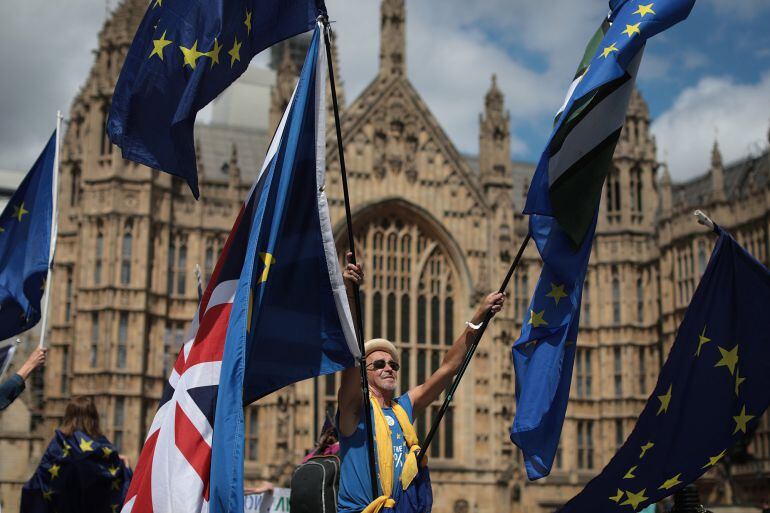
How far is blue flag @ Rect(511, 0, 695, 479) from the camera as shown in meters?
7.26

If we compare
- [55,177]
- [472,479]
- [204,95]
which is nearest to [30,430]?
[472,479]

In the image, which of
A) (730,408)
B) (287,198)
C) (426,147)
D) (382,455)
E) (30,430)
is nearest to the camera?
(382,455)

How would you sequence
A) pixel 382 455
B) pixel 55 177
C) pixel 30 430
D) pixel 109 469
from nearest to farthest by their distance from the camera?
pixel 382 455 < pixel 109 469 < pixel 55 177 < pixel 30 430

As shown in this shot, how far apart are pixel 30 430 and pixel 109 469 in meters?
28.1

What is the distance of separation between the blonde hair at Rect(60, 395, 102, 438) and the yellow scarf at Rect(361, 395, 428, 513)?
117 inches

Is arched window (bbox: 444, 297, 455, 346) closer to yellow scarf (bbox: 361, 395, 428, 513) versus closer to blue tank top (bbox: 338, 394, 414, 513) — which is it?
yellow scarf (bbox: 361, 395, 428, 513)

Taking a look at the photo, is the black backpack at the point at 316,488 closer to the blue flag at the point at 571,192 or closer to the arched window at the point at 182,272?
the blue flag at the point at 571,192

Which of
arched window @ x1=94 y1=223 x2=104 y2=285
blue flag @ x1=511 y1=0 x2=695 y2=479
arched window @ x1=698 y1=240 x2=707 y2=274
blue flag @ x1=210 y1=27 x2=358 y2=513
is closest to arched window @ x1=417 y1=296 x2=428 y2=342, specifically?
arched window @ x1=698 y1=240 x2=707 y2=274

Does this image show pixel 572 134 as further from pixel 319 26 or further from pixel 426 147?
pixel 426 147

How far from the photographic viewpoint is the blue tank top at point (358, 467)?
632 cm

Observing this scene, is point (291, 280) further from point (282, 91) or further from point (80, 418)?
point (282, 91)

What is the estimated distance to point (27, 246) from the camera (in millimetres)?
10945

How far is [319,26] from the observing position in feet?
23.6

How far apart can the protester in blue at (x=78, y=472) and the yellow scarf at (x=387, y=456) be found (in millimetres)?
3060
